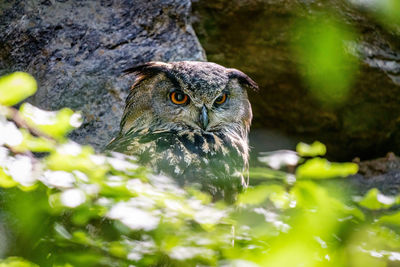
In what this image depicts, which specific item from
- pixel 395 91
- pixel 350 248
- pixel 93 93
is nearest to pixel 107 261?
pixel 350 248

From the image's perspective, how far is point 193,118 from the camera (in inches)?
75.2

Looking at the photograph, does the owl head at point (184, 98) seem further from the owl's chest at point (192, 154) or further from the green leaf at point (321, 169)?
the green leaf at point (321, 169)

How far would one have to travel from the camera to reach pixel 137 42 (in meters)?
2.48

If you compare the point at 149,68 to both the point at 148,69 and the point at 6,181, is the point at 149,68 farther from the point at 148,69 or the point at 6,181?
the point at 6,181

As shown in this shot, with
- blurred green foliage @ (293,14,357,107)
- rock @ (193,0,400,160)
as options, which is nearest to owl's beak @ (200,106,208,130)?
blurred green foliage @ (293,14,357,107)

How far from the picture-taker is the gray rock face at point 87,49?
7.60ft

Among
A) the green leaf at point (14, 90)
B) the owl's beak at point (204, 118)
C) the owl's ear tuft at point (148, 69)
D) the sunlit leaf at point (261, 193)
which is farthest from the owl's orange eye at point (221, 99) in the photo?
the green leaf at point (14, 90)

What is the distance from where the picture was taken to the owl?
5.34 ft

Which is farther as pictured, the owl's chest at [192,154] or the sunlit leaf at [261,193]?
the owl's chest at [192,154]

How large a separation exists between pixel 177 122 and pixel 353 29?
1348mm

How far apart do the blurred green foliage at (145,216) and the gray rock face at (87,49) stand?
1608 mm

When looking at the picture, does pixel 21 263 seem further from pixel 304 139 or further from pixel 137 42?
pixel 304 139

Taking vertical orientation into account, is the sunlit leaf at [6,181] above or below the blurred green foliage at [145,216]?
above

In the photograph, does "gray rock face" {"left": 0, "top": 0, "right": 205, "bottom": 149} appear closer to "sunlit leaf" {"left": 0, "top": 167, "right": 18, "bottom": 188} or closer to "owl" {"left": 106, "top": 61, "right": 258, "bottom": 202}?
"owl" {"left": 106, "top": 61, "right": 258, "bottom": 202}
